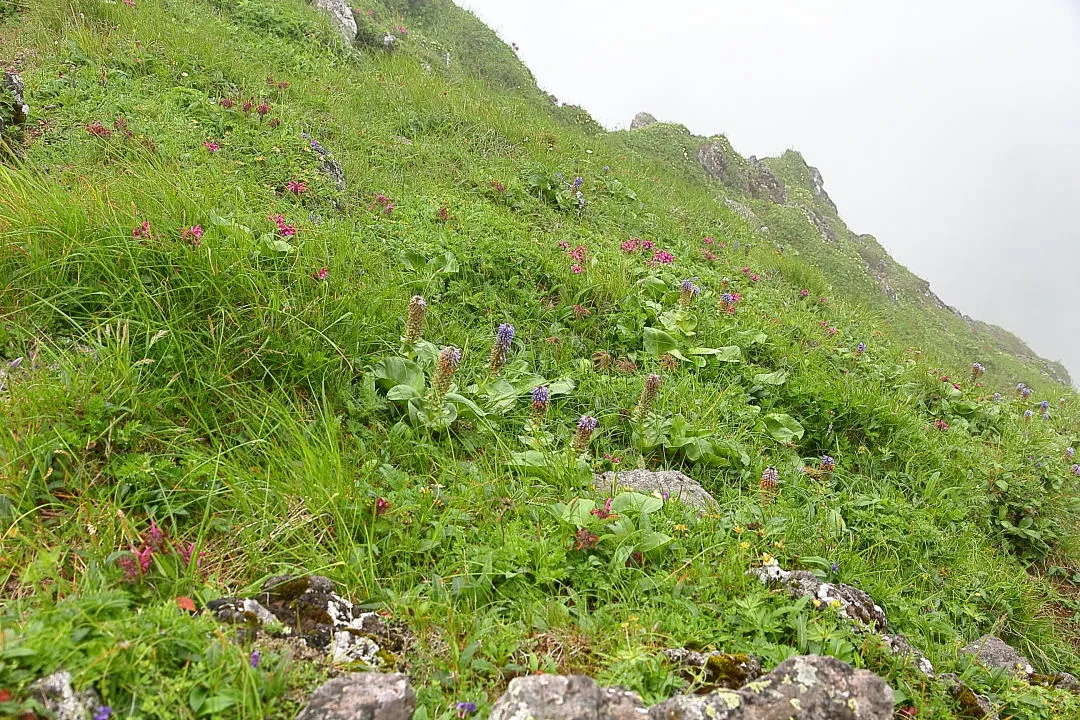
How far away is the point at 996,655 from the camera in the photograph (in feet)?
11.0

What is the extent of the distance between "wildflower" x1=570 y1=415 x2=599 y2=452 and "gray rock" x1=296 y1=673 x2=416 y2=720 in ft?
6.47

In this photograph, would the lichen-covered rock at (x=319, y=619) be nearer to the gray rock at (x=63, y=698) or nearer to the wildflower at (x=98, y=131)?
the gray rock at (x=63, y=698)

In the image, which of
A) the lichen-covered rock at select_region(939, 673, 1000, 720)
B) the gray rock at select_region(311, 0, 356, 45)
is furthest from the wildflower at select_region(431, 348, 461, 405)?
the gray rock at select_region(311, 0, 356, 45)

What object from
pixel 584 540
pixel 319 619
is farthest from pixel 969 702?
pixel 319 619

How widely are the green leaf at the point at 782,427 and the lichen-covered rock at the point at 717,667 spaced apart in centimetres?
276

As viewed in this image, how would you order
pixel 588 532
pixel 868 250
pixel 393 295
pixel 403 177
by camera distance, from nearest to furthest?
pixel 588 532
pixel 393 295
pixel 403 177
pixel 868 250

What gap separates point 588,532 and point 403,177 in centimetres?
585

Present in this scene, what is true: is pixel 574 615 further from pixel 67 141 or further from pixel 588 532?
pixel 67 141

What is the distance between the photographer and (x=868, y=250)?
31.5 metres

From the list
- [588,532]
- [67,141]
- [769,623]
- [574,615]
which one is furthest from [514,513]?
[67,141]

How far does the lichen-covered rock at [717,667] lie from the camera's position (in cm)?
233

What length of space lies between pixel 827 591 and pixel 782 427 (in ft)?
7.48

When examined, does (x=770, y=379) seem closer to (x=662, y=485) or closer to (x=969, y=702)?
(x=662, y=485)

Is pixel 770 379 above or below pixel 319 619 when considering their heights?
above
